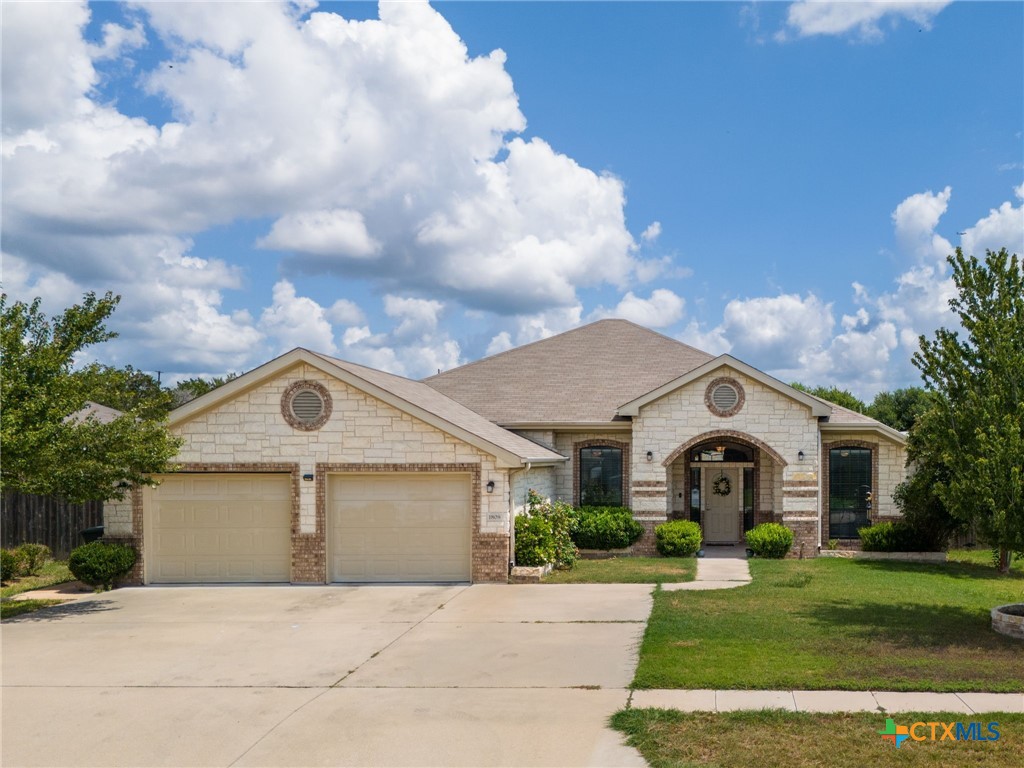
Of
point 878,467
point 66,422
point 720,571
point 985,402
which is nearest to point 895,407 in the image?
point 878,467

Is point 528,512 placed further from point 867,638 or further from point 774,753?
point 774,753

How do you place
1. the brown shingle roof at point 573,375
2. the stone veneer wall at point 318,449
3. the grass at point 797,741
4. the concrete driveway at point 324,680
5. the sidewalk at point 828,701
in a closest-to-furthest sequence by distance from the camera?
the grass at point 797,741
the concrete driveway at point 324,680
the sidewalk at point 828,701
the stone veneer wall at point 318,449
the brown shingle roof at point 573,375

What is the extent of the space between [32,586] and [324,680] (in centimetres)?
1104

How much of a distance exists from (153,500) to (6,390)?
4.82 m

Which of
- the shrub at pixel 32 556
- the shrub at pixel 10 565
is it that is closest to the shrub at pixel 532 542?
the shrub at pixel 32 556

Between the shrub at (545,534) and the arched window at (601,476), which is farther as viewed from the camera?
the arched window at (601,476)

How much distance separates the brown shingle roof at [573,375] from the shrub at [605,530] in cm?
250

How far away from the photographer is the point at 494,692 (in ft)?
31.6

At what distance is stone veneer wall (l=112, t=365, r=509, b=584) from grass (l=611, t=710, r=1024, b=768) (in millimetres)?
9043

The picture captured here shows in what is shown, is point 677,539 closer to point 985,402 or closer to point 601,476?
point 601,476

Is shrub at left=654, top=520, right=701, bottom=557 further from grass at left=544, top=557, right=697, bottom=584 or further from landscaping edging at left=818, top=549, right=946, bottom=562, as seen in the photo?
landscaping edging at left=818, top=549, right=946, bottom=562

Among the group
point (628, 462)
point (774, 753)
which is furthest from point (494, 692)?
point (628, 462)

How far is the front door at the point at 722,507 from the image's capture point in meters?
24.1

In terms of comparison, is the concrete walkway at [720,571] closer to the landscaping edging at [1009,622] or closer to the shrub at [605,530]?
the shrub at [605,530]
